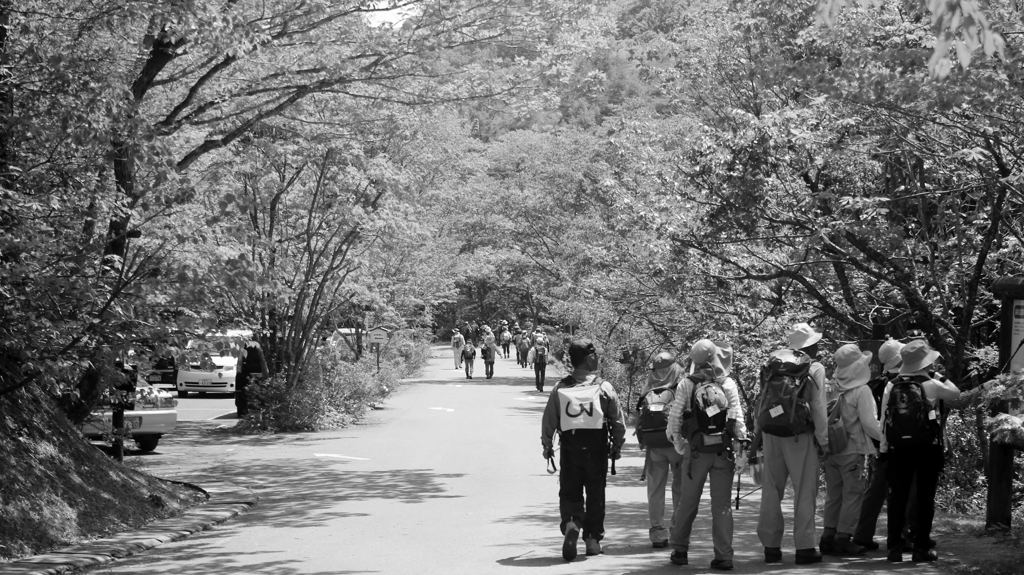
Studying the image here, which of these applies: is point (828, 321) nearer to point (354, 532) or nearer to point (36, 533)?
point (354, 532)

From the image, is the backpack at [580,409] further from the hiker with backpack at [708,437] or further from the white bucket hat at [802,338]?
the white bucket hat at [802,338]

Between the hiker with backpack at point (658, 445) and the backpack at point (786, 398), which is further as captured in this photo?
the hiker with backpack at point (658, 445)

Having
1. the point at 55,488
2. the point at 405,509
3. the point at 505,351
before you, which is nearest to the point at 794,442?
the point at 405,509

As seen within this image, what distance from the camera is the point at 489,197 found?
39750 millimetres

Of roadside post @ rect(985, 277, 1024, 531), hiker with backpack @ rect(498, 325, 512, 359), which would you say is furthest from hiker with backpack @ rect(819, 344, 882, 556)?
hiker with backpack @ rect(498, 325, 512, 359)

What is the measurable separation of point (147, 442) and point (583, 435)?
416 inches

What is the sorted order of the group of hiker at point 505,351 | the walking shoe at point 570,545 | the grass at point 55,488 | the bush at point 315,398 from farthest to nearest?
the group of hiker at point 505,351
the bush at point 315,398
the grass at point 55,488
the walking shoe at point 570,545

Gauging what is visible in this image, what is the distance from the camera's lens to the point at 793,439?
26.5 ft

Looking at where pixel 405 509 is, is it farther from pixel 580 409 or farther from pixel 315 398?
pixel 315 398

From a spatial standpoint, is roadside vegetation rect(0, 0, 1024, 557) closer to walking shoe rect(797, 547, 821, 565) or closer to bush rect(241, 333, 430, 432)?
walking shoe rect(797, 547, 821, 565)

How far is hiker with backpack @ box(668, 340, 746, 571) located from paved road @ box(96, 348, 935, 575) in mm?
259

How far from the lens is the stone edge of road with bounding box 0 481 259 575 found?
8196 mm

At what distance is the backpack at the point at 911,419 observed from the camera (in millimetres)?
7922

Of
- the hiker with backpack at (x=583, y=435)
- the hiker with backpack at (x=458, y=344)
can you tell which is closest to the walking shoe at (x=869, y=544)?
the hiker with backpack at (x=583, y=435)
